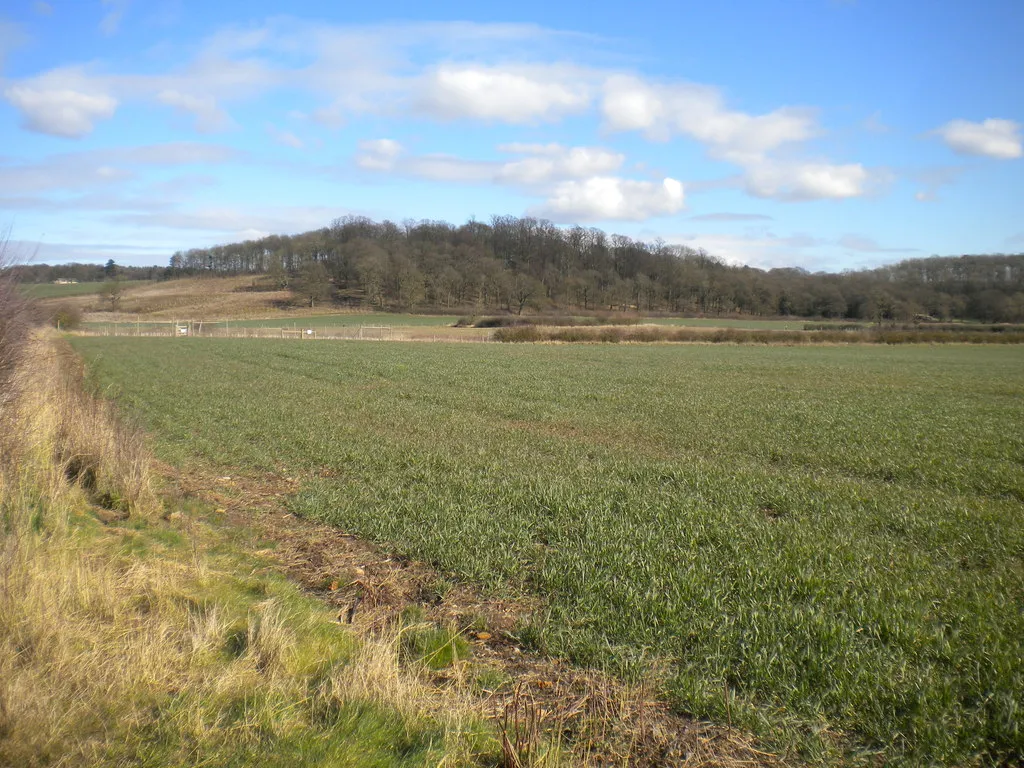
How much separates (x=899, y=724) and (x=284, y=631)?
428 cm

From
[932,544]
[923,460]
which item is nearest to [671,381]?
Answer: [923,460]

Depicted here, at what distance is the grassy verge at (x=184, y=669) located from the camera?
3885 millimetres

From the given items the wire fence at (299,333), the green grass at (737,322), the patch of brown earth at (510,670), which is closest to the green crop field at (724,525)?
the patch of brown earth at (510,670)

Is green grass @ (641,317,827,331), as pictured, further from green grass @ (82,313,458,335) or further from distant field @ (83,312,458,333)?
green grass @ (82,313,458,335)

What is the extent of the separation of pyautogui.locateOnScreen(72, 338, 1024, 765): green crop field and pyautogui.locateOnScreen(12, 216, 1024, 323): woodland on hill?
85993mm

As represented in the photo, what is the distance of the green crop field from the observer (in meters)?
4.76

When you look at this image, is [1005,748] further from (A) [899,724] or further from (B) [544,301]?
(B) [544,301]

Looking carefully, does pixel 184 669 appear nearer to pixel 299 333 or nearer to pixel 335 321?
pixel 299 333

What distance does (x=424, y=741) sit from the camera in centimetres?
404

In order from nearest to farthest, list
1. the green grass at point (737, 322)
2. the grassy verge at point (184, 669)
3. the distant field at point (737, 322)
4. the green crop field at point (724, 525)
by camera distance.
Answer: the grassy verge at point (184, 669), the green crop field at point (724, 525), the green grass at point (737, 322), the distant field at point (737, 322)

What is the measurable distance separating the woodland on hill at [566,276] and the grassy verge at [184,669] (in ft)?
319

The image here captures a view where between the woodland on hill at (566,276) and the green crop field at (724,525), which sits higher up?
the woodland on hill at (566,276)

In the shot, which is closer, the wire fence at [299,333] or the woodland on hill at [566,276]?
the wire fence at [299,333]

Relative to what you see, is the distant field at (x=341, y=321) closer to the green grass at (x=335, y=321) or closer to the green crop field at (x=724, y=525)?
the green grass at (x=335, y=321)
